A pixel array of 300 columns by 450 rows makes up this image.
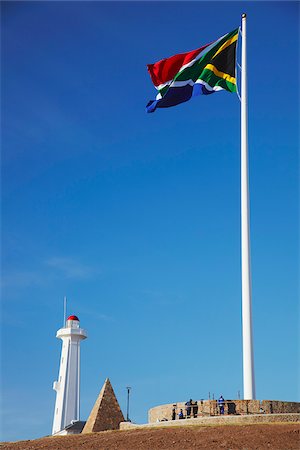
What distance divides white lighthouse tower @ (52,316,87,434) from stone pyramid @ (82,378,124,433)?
71.3 ft

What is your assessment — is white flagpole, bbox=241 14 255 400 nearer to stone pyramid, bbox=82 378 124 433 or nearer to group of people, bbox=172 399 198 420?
group of people, bbox=172 399 198 420

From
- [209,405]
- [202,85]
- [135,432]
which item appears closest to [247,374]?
[209,405]

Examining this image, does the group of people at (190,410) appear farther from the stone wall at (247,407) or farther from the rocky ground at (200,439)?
the rocky ground at (200,439)

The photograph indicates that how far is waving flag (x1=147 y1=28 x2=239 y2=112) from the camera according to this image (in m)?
45.5

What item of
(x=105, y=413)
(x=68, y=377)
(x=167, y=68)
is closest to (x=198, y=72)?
(x=167, y=68)

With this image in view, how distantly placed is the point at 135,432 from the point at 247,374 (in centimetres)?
675

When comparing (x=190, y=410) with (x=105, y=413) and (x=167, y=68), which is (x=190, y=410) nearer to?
(x=105, y=413)

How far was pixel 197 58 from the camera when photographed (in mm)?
45906

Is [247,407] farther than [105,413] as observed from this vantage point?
No

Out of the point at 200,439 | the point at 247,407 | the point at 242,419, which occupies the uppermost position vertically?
the point at 247,407

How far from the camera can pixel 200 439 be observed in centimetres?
3359

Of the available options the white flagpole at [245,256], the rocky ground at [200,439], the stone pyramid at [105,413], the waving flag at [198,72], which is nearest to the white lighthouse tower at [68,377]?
the stone pyramid at [105,413]

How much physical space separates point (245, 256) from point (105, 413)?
1417 centimetres

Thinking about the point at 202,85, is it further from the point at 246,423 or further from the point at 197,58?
the point at 246,423
